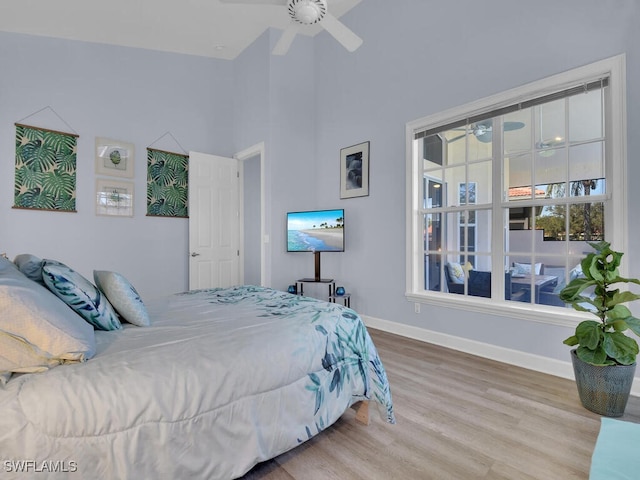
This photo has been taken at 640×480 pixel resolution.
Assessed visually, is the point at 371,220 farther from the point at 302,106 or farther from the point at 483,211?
the point at 302,106

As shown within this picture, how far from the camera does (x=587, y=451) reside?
1.60m

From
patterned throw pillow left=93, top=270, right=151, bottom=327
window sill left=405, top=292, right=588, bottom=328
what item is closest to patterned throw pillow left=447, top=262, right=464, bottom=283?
window sill left=405, top=292, right=588, bottom=328

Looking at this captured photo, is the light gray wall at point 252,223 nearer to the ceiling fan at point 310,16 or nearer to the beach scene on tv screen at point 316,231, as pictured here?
the beach scene on tv screen at point 316,231

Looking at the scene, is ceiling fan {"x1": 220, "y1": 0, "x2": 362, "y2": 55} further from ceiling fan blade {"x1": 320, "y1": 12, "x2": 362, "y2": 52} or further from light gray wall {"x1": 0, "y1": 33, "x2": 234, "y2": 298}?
light gray wall {"x1": 0, "y1": 33, "x2": 234, "y2": 298}

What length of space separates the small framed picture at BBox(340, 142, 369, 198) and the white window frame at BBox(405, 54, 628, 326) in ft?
1.91

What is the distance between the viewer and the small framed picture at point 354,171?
389 cm

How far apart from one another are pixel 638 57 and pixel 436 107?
1.46 metres

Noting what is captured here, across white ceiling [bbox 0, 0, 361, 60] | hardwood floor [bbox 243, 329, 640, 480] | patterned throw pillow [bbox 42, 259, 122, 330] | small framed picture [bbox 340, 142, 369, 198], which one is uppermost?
white ceiling [bbox 0, 0, 361, 60]

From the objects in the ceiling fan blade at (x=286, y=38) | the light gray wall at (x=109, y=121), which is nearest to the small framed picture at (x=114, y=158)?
the light gray wall at (x=109, y=121)

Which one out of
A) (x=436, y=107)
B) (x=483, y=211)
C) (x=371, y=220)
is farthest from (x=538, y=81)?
(x=371, y=220)

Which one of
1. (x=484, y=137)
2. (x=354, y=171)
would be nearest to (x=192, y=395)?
(x=484, y=137)

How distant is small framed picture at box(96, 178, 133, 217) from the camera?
376cm

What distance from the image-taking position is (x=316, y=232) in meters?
3.96

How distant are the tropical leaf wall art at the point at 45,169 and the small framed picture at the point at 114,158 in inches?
9.3
